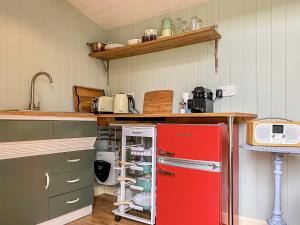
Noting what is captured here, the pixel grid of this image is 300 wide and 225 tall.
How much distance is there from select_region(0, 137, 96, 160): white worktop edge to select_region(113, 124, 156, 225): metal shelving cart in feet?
1.38

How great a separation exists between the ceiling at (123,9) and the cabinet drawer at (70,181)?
1.85 meters

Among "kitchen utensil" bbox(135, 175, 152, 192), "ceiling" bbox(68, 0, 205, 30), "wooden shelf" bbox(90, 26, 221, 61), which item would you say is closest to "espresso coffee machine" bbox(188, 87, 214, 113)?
"wooden shelf" bbox(90, 26, 221, 61)

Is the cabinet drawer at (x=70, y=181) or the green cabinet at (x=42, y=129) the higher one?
the green cabinet at (x=42, y=129)

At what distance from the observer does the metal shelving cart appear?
6.86 feet

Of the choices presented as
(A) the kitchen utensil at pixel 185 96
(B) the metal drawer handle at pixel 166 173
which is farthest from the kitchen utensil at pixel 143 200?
(A) the kitchen utensil at pixel 185 96

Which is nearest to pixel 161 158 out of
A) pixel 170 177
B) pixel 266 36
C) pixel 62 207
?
pixel 170 177

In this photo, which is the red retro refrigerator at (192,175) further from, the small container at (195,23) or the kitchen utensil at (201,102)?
the small container at (195,23)

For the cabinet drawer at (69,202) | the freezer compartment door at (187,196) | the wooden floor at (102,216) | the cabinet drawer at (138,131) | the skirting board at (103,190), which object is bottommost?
the wooden floor at (102,216)

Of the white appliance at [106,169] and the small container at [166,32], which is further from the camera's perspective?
the white appliance at [106,169]

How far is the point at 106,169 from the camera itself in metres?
2.74

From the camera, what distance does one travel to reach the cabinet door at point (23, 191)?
1.71m

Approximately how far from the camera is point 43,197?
1.96 m

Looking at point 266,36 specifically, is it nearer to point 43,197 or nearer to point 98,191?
point 43,197

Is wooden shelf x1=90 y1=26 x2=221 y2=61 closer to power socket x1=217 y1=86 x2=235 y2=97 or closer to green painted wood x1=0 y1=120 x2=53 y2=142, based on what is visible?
power socket x1=217 y1=86 x2=235 y2=97
